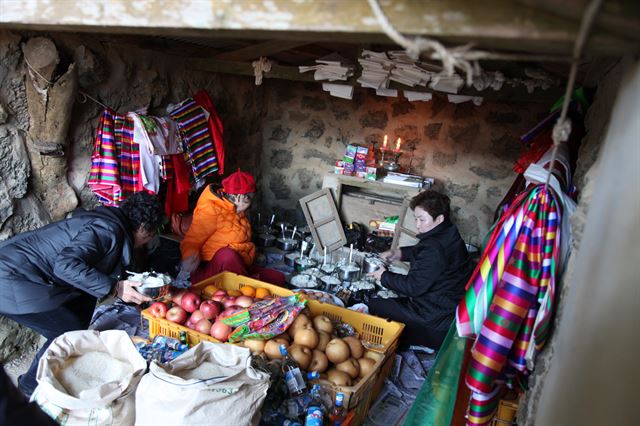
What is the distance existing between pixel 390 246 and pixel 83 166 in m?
2.92

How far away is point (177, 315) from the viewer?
267 cm

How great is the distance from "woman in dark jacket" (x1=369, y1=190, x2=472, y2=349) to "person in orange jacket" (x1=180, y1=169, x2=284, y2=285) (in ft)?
4.37

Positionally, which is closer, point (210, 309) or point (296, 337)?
point (296, 337)

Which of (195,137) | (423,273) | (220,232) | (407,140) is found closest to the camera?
(423,273)

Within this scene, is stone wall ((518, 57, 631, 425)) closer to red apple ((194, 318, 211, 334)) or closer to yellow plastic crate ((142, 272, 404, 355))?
yellow plastic crate ((142, 272, 404, 355))

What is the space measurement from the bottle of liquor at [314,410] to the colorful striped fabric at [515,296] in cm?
70

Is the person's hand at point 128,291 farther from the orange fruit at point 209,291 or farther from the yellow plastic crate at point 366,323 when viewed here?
the yellow plastic crate at point 366,323

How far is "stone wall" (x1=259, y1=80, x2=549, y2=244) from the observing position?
4434mm

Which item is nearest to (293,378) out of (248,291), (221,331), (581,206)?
(221,331)

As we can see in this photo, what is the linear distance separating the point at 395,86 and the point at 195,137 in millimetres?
2009

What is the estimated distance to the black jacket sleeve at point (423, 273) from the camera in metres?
3.09

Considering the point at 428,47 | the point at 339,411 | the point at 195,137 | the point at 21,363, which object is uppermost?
the point at 428,47

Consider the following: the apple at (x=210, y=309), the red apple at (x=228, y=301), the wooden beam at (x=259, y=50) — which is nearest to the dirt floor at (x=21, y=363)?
the apple at (x=210, y=309)

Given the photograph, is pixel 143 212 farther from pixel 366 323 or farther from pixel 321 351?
pixel 366 323
